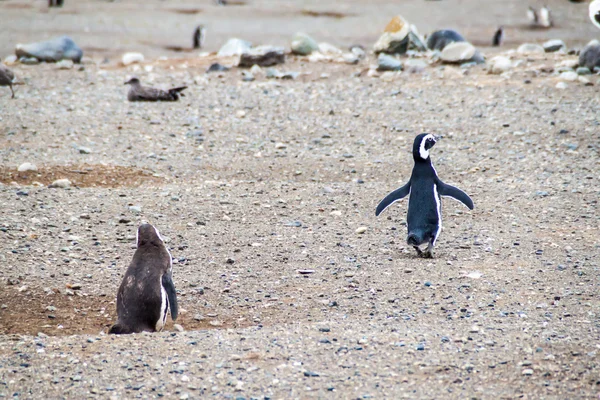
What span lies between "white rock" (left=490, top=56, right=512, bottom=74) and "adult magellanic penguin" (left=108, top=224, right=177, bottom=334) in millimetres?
7086

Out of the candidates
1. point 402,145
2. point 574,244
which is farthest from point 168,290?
point 402,145

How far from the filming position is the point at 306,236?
550cm

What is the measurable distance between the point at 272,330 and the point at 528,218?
8.54 feet

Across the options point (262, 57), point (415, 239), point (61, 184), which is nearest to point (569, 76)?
point (262, 57)

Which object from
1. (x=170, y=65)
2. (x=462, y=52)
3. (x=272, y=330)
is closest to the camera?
(x=272, y=330)

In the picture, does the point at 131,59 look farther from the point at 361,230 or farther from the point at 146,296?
the point at 146,296

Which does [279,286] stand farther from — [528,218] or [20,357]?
[528,218]

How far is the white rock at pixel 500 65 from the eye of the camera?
1023 cm

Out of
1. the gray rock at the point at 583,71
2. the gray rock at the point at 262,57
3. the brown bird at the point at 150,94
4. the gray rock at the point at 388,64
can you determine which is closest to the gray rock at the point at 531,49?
the gray rock at the point at 583,71

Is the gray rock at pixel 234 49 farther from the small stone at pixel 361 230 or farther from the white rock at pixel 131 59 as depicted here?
the small stone at pixel 361 230

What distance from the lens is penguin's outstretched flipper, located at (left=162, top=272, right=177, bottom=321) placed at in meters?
3.95

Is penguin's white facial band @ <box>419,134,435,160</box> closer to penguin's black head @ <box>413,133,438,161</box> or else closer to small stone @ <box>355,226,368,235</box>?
penguin's black head @ <box>413,133,438,161</box>

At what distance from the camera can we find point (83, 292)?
4598 mm

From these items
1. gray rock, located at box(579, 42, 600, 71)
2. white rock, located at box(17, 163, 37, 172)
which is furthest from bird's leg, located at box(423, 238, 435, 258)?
gray rock, located at box(579, 42, 600, 71)
